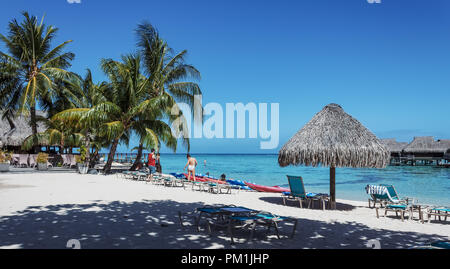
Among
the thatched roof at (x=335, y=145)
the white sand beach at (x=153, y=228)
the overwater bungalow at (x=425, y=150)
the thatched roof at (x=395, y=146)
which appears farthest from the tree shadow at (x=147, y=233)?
the thatched roof at (x=395, y=146)

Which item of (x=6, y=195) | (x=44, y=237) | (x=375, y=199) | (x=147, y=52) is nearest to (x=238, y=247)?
(x=44, y=237)

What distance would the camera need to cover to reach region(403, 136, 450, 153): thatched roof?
44.8 meters

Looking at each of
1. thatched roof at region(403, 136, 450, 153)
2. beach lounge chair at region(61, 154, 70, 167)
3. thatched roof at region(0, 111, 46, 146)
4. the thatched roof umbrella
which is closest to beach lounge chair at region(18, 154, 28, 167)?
beach lounge chair at region(61, 154, 70, 167)

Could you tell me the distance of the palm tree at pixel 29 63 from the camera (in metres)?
18.7

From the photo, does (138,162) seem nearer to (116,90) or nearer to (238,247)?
(116,90)

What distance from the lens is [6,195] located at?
8.83 meters

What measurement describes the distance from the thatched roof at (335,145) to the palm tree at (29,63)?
15.7 metres

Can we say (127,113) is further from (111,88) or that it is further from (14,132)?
(14,132)

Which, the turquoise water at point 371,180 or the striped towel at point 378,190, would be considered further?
the turquoise water at point 371,180

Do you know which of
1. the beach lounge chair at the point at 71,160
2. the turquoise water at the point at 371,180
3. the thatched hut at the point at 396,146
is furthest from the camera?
the thatched hut at the point at 396,146

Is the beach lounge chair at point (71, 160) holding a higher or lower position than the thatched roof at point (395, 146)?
lower

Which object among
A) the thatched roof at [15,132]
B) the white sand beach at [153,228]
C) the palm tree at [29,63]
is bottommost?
the white sand beach at [153,228]

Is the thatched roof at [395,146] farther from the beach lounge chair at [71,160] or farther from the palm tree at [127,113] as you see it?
the beach lounge chair at [71,160]

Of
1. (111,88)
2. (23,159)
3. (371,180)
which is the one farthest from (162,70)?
(371,180)
